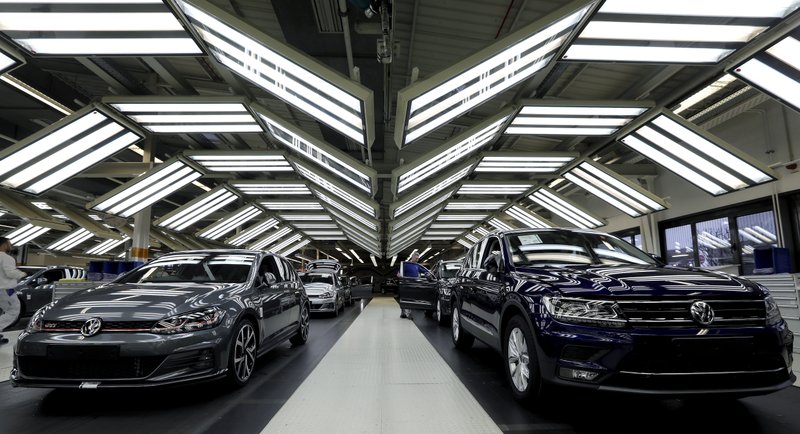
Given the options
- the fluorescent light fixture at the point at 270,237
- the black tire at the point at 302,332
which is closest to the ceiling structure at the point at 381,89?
the black tire at the point at 302,332

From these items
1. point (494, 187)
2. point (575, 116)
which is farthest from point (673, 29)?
point (494, 187)

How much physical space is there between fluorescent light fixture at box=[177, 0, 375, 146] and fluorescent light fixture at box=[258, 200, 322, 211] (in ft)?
30.0

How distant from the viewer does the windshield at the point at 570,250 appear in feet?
12.3

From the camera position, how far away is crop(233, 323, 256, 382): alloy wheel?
11.8 ft

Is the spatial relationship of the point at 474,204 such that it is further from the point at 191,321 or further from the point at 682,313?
the point at 191,321

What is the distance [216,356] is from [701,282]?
3792 mm

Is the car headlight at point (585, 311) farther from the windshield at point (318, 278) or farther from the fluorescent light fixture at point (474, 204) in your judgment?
the fluorescent light fixture at point (474, 204)

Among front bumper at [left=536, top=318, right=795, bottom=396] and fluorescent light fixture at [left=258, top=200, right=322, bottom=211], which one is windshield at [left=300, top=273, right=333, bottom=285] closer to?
fluorescent light fixture at [left=258, top=200, right=322, bottom=211]

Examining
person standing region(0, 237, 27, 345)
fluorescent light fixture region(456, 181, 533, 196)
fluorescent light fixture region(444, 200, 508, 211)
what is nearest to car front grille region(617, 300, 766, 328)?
person standing region(0, 237, 27, 345)

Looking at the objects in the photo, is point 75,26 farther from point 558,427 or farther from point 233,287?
point 558,427

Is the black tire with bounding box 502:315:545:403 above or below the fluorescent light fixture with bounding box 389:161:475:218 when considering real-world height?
below

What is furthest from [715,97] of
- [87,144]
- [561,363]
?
[87,144]

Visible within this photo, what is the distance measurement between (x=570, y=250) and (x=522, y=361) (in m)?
1.38

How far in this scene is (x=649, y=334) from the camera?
96.2 inches
